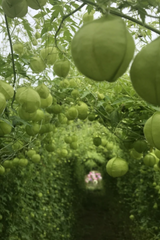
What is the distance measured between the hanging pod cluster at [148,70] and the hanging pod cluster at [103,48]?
0.08 feet

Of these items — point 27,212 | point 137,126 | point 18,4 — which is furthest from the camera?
point 27,212

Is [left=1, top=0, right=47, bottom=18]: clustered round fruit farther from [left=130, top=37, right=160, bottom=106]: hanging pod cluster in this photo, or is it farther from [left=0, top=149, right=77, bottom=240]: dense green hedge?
[left=0, top=149, right=77, bottom=240]: dense green hedge

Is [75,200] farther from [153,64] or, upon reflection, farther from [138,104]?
[153,64]

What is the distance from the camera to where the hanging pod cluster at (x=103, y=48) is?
16.1 inches

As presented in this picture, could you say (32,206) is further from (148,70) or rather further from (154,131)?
(148,70)

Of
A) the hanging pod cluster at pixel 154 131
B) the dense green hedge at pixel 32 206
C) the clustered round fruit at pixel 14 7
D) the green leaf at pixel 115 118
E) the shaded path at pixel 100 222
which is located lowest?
the shaded path at pixel 100 222

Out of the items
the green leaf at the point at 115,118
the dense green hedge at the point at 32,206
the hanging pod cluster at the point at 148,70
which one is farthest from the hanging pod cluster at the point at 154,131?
the dense green hedge at the point at 32,206

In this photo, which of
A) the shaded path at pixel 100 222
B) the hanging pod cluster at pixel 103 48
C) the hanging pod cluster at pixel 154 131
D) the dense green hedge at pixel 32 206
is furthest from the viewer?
the shaded path at pixel 100 222

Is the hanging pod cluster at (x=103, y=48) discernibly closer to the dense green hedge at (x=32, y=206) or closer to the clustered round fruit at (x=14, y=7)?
the clustered round fruit at (x=14, y=7)

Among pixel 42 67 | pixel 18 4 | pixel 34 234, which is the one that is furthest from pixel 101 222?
pixel 18 4

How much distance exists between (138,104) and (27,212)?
113 inches

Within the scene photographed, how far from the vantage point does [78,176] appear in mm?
8352

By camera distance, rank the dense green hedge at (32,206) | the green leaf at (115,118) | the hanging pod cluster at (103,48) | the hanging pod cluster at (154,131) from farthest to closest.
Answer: the dense green hedge at (32,206)
the green leaf at (115,118)
the hanging pod cluster at (154,131)
the hanging pod cluster at (103,48)

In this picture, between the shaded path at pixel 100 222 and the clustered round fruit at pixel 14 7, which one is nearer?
the clustered round fruit at pixel 14 7
